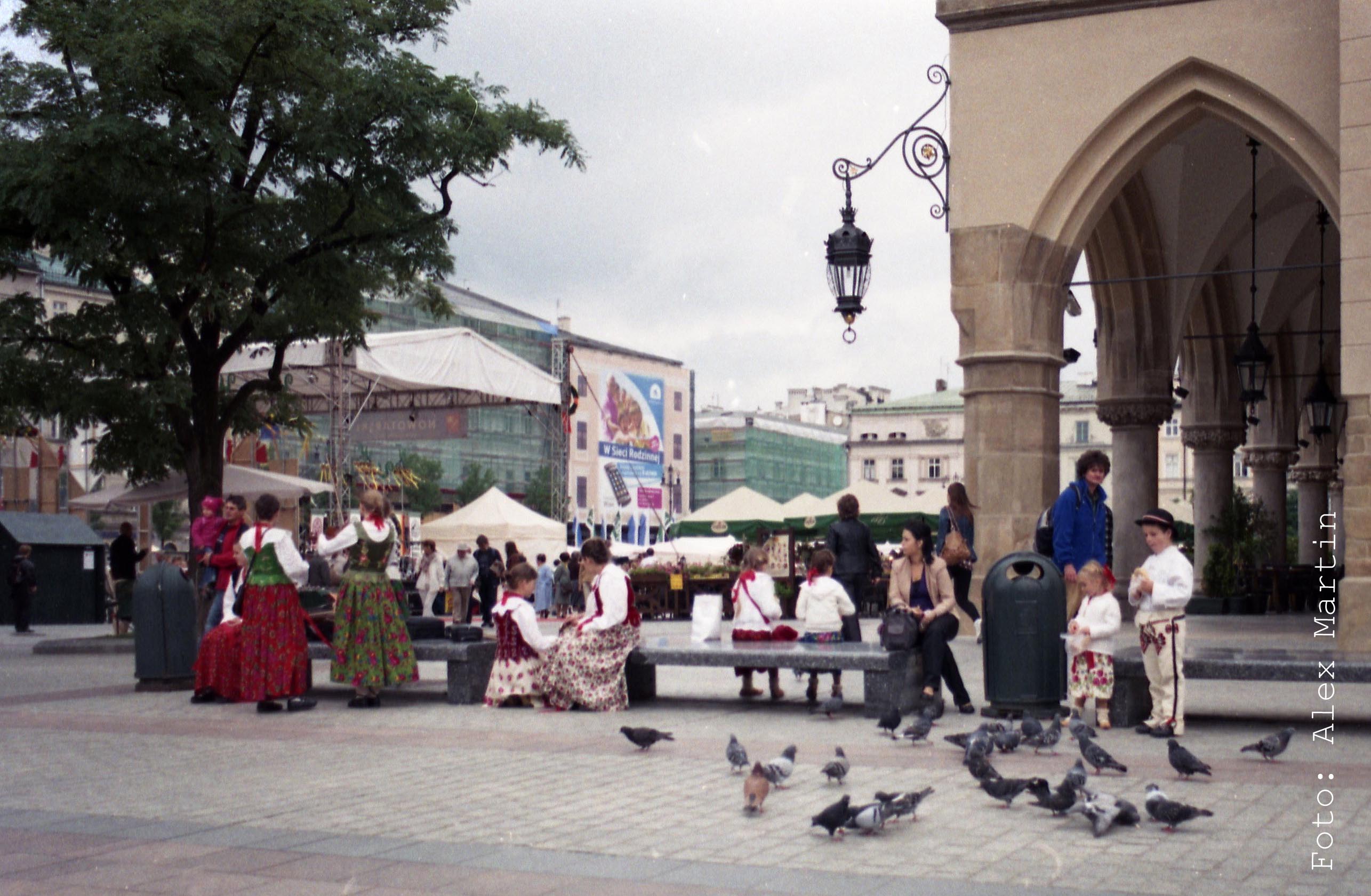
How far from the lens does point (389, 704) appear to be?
1227cm

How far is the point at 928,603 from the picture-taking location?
36.5ft

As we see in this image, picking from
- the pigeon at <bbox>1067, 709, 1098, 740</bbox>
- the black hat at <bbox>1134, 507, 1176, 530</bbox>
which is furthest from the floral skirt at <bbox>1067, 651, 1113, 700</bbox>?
the black hat at <bbox>1134, 507, 1176, 530</bbox>

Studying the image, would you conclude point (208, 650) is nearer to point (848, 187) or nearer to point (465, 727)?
point (465, 727)

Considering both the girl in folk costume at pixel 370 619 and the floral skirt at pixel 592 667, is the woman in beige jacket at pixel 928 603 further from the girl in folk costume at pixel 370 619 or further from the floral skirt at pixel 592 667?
the girl in folk costume at pixel 370 619

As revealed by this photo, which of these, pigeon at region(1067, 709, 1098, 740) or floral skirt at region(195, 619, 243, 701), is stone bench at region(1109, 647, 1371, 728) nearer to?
pigeon at region(1067, 709, 1098, 740)

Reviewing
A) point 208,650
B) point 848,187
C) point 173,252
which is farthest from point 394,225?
point 208,650

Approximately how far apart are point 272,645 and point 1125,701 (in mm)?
6063

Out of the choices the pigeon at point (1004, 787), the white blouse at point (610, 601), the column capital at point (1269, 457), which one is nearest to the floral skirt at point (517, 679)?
the white blouse at point (610, 601)

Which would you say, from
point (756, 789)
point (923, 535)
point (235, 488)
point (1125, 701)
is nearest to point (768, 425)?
point (235, 488)

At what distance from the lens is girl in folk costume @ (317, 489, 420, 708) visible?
11.6 meters

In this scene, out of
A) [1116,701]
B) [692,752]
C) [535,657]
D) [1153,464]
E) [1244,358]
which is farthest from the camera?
[1153,464]

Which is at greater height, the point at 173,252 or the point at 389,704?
the point at 173,252

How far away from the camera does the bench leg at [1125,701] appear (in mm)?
10195

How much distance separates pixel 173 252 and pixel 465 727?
11.5 m
